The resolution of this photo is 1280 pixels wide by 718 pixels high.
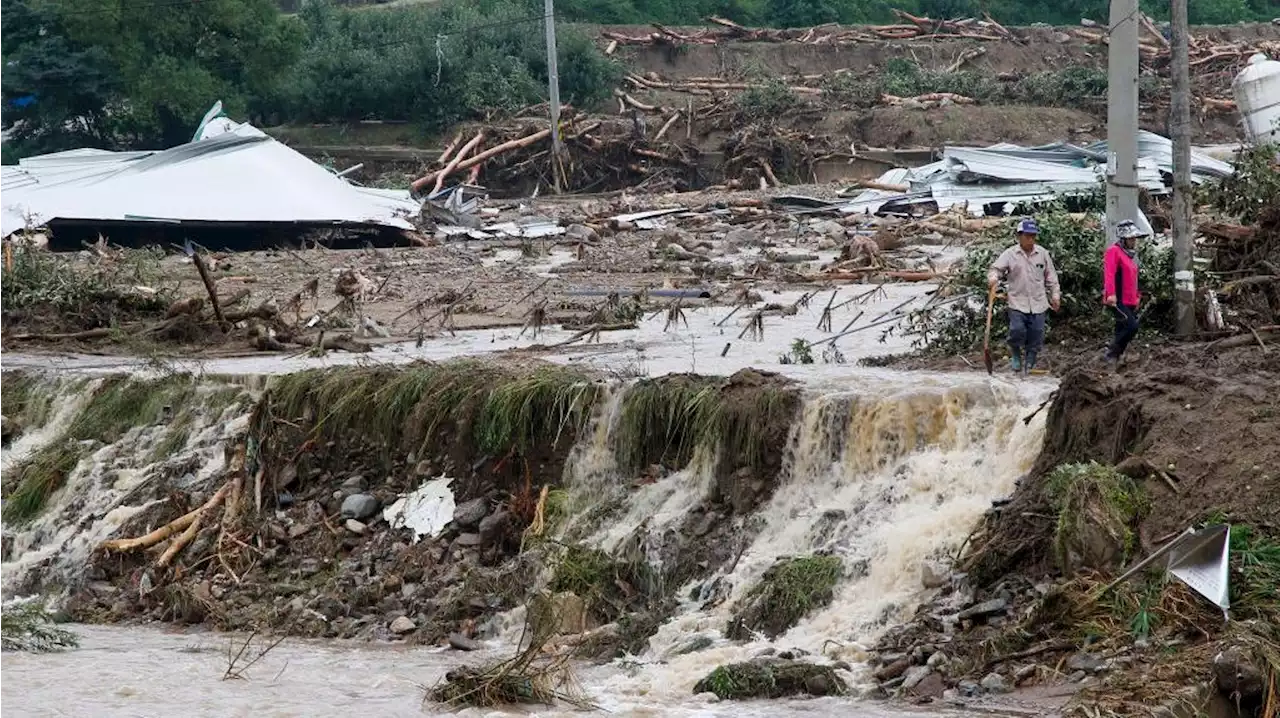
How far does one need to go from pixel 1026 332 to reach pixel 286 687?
19.1 ft

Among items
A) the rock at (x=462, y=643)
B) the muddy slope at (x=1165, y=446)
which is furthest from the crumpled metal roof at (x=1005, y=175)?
the rock at (x=462, y=643)

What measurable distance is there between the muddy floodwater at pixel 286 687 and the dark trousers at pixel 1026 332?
4.14m

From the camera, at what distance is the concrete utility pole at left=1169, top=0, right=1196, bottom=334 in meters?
14.3

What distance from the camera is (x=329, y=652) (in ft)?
42.7

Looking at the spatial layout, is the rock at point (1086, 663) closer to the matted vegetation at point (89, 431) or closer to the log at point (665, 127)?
the matted vegetation at point (89, 431)

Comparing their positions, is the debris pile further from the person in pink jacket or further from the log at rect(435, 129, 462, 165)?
the person in pink jacket

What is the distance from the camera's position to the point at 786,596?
12.2 m

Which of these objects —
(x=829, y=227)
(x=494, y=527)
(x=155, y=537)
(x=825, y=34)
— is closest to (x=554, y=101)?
(x=829, y=227)

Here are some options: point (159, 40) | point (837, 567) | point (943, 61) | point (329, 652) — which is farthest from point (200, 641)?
point (943, 61)

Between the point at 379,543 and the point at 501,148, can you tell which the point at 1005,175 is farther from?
the point at 379,543

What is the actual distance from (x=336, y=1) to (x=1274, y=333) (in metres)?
49.1

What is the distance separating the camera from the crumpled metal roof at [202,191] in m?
32.6

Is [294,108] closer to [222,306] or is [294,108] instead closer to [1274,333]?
[222,306]

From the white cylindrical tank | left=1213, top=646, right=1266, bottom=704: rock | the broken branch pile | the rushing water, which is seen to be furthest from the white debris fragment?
the broken branch pile
